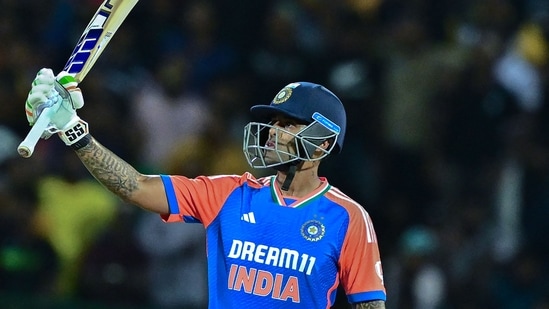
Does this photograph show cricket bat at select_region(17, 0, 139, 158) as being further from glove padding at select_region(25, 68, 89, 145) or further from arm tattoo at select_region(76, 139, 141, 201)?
arm tattoo at select_region(76, 139, 141, 201)

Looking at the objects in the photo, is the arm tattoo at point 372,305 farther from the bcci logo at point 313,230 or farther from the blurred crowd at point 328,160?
the blurred crowd at point 328,160

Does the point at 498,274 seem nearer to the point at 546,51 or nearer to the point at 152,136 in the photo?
the point at 546,51

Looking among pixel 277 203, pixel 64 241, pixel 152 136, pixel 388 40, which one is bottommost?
pixel 64 241

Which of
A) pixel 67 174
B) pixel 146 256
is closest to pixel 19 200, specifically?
pixel 67 174

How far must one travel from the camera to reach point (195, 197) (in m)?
6.49

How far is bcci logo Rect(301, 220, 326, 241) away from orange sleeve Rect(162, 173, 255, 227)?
1.38 ft

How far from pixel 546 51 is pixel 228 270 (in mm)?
6438

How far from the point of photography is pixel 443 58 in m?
11.8

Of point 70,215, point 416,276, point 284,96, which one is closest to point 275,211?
point 284,96

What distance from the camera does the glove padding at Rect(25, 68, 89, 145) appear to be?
6.12m

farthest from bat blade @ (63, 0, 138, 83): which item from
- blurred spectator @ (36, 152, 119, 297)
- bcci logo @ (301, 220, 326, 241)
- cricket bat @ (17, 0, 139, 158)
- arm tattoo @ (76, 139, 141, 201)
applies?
blurred spectator @ (36, 152, 119, 297)

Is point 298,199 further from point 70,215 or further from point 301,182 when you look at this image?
point 70,215

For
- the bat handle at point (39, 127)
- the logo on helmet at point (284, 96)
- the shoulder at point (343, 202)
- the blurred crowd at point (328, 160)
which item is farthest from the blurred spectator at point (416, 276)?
the bat handle at point (39, 127)

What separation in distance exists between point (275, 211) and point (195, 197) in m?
0.41
